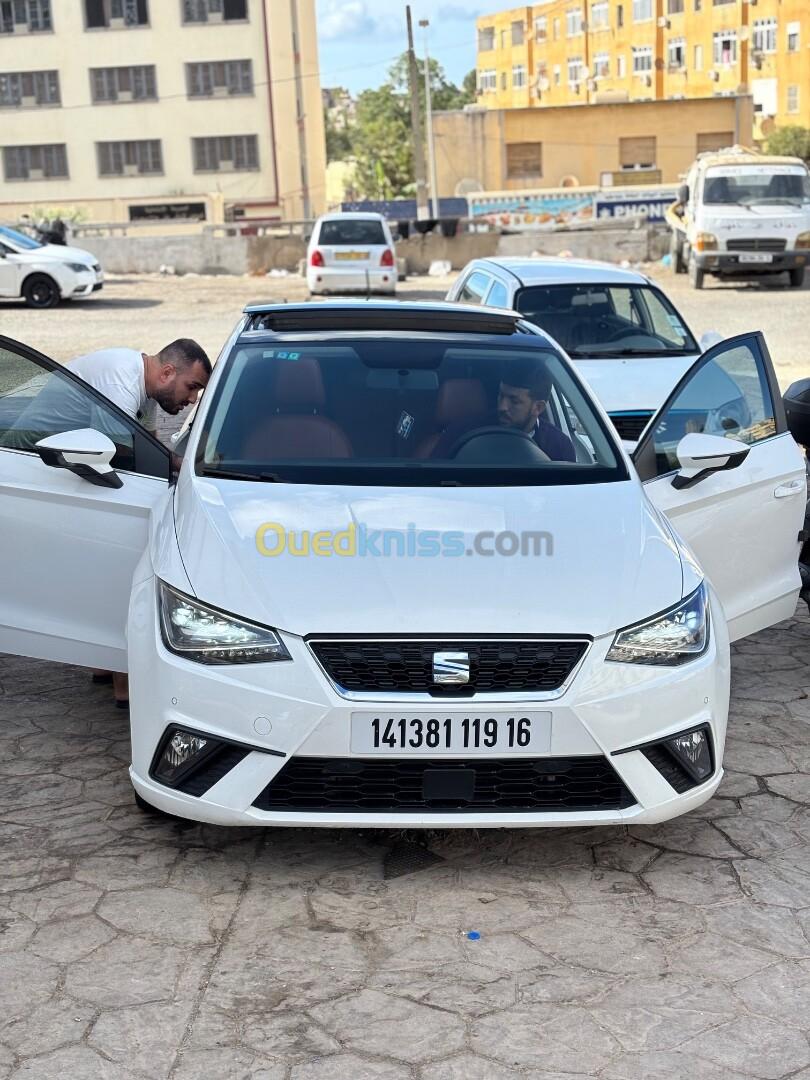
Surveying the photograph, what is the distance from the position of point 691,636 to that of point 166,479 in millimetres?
2017

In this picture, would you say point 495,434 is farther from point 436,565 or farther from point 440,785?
point 440,785

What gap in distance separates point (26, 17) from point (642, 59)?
124ft

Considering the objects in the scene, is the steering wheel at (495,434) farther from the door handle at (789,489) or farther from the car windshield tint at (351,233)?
the car windshield tint at (351,233)

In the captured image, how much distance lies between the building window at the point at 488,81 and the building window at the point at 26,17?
4632 cm

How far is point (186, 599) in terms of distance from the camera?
3971mm

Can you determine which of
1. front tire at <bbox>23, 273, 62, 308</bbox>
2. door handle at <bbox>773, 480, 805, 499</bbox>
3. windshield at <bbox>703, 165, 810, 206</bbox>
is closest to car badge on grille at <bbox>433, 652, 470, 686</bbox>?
door handle at <bbox>773, 480, 805, 499</bbox>

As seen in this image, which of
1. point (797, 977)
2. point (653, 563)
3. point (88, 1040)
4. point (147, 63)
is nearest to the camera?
point (88, 1040)

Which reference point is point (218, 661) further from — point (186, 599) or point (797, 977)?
point (797, 977)

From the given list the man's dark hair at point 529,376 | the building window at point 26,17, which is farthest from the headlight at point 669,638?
the building window at point 26,17

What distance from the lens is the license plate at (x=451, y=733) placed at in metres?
3.73

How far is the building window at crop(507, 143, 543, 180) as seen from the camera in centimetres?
6412

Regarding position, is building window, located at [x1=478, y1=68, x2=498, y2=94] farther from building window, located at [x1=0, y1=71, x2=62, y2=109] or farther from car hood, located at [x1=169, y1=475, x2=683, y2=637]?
car hood, located at [x1=169, y1=475, x2=683, y2=637]

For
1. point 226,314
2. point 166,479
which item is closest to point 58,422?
point 166,479

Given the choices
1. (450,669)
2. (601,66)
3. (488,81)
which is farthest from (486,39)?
(450,669)
